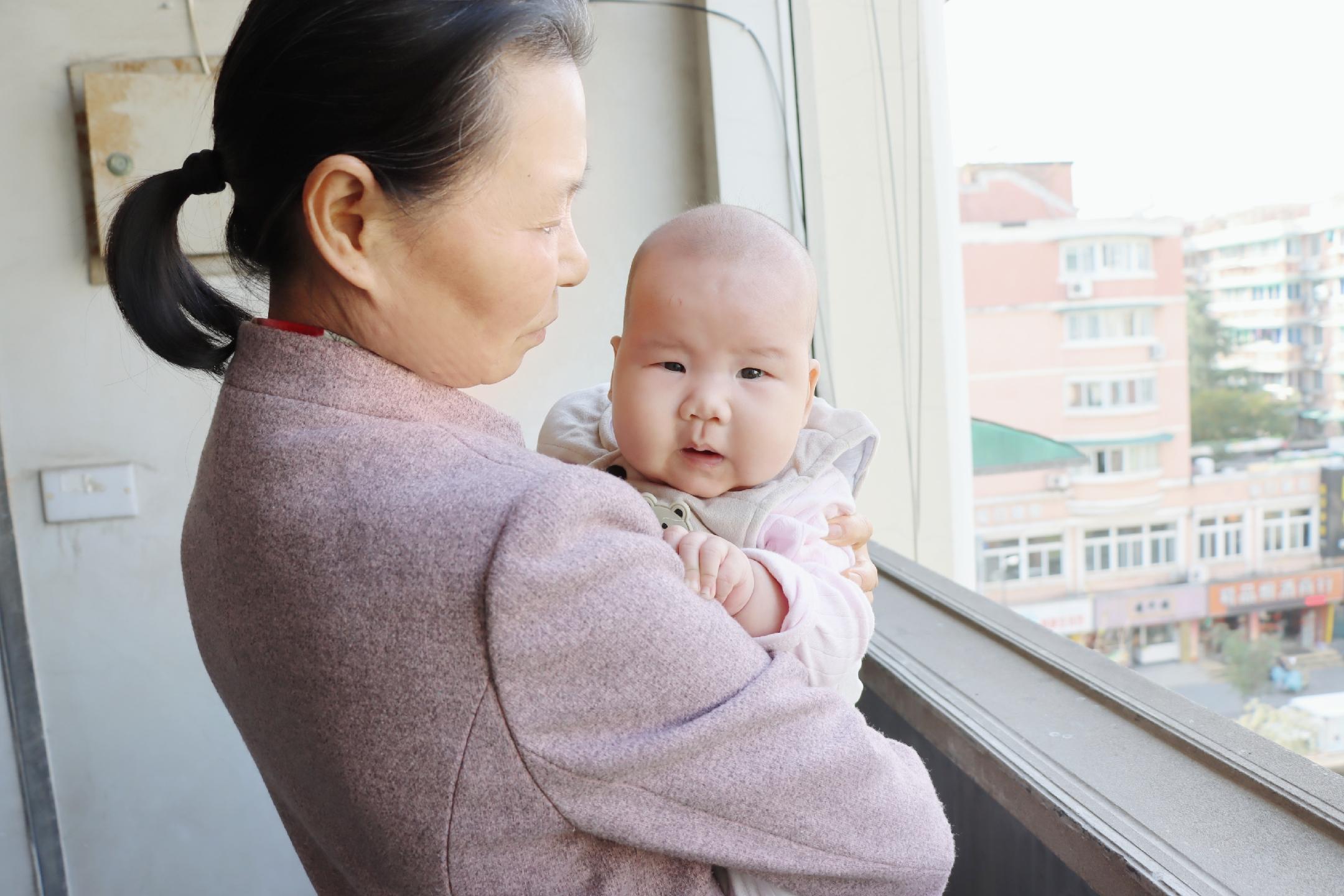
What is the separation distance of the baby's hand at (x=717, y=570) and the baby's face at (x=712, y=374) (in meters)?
0.18

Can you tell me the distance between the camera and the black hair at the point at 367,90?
640 millimetres

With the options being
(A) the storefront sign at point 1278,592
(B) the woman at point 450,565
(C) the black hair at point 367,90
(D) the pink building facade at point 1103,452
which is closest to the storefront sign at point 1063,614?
(D) the pink building facade at point 1103,452

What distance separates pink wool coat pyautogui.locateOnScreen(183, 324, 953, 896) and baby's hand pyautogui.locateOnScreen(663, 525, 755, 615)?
14 cm

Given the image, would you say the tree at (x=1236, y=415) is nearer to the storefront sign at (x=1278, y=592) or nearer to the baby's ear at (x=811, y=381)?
the storefront sign at (x=1278, y=592)

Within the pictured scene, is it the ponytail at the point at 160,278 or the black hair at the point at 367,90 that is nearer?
the black hair at the point at 367,90

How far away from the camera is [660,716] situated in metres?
0.59

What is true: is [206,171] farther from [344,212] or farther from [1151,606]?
[1151,606]

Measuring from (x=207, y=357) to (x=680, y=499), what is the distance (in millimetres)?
455

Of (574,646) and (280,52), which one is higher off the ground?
(280,52)

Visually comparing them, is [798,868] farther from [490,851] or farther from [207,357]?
[207,357]

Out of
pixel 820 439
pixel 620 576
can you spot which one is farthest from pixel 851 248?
pixel 620 576

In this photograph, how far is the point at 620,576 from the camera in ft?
1.94

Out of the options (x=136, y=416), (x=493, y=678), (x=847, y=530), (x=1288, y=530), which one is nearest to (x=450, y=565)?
(x=493, y=678)

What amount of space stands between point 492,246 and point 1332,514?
0.70 m
